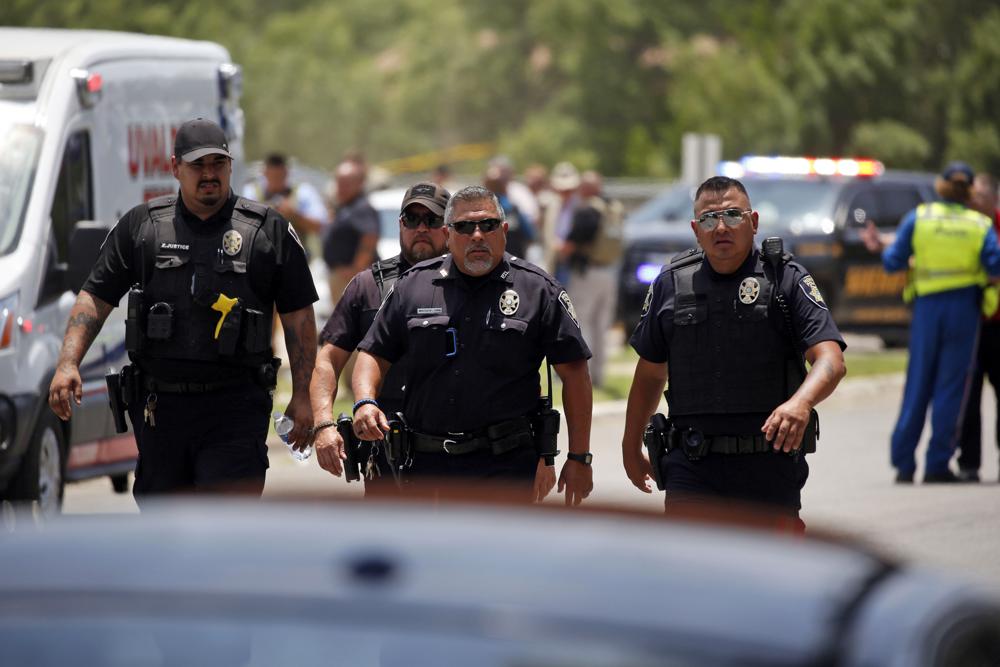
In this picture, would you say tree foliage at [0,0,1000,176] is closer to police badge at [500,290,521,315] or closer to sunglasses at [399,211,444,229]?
sunglasses at [399,211,444,229]

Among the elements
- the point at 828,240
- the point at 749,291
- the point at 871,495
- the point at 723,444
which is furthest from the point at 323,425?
the point at 828,240

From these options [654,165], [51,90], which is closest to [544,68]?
[654,165]

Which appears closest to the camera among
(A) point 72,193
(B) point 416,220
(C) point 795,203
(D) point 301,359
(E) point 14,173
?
(D) point 301,359

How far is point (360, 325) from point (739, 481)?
1428 millimetres

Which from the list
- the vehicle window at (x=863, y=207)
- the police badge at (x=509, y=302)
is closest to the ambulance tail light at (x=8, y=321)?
the police badge at (x=509, y=302)

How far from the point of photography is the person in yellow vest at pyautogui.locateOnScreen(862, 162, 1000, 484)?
11188 mm

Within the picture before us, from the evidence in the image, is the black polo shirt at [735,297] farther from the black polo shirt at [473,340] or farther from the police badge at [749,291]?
the black polo shirt at [473,340]

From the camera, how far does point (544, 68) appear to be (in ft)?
312

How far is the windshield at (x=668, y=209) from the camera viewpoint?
21062 mm

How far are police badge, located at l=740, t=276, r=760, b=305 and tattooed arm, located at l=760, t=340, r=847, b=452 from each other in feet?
0.79

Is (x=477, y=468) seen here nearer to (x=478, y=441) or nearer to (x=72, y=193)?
(x=478, y=441)

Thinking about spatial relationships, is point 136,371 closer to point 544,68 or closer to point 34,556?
point 34,556

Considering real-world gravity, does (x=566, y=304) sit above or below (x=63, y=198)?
below

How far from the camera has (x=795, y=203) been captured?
807 inches
